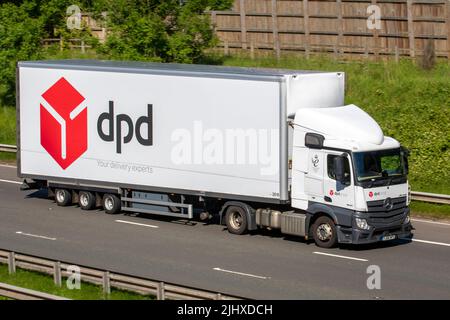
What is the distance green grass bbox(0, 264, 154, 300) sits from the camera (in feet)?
73.4

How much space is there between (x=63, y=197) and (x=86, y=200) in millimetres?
884

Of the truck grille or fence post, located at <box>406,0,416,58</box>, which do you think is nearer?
the truck grille

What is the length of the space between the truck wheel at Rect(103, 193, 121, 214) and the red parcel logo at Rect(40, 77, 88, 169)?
4.65 ft

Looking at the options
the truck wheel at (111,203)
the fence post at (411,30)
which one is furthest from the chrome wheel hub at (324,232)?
the fence post at (411,30)

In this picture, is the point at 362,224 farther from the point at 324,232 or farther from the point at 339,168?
the point at 339,168

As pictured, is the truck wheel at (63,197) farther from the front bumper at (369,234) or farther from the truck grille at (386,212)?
the truck grille at (386,212)

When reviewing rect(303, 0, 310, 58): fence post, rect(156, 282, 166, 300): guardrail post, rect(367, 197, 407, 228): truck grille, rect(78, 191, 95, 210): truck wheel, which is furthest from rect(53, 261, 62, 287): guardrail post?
rect(303, 0, 310, 58): fence post

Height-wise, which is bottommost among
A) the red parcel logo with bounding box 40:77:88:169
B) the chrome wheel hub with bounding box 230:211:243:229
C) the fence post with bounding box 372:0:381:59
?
the chrome wheel hub with bounding box 230:211:243:229

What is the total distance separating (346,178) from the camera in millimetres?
27031

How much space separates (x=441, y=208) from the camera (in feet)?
105

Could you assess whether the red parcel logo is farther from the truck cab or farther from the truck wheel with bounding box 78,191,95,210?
the truck cab
